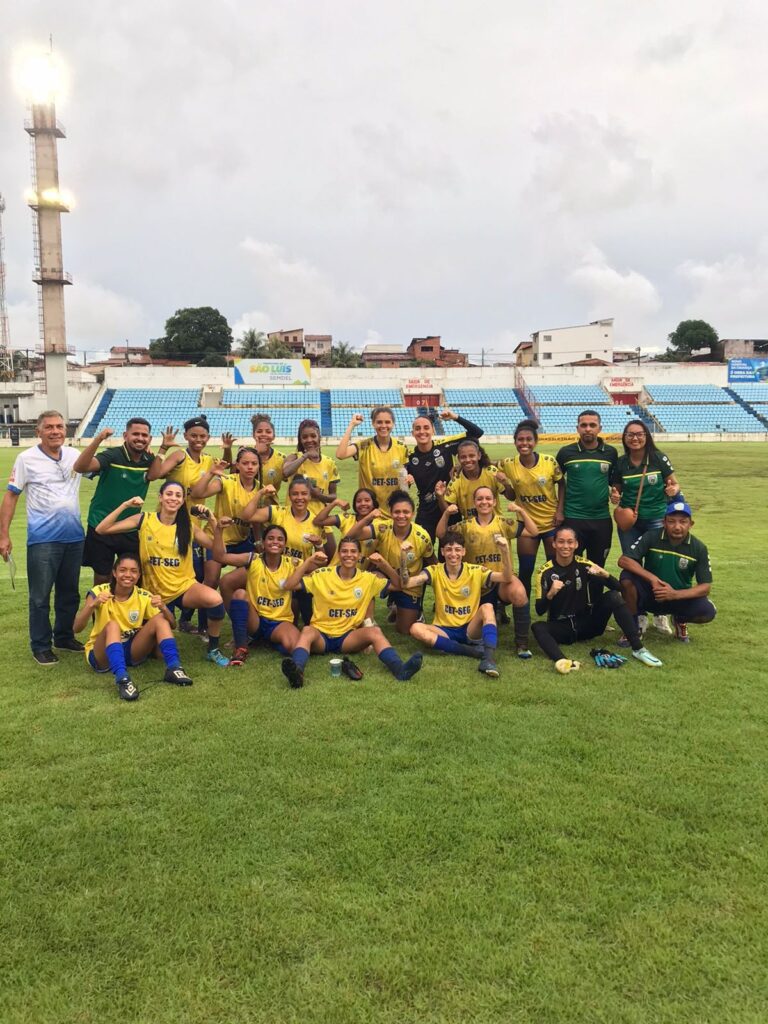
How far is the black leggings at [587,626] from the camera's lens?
554cm

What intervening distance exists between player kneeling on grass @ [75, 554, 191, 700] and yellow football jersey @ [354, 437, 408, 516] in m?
2.52

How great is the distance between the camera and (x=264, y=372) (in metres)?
53.4

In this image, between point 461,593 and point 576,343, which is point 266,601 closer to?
point 461,593

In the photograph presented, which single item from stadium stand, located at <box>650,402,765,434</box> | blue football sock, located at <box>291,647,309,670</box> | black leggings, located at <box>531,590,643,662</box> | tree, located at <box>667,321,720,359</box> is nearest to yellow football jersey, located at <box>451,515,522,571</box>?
black leggings, located at <box>531,590,643,662</box>

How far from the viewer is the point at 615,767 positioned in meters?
3.78

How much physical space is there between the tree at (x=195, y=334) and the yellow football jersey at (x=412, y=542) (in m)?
73.7

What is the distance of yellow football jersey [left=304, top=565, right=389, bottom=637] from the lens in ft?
18.5

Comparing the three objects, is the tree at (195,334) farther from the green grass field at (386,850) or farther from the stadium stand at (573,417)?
the green grass field at (386,850)

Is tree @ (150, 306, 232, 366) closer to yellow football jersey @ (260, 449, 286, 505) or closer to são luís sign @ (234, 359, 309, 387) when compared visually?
são luís sign @ (234, 359, 309, 387)

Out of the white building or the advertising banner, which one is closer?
the advertising banner

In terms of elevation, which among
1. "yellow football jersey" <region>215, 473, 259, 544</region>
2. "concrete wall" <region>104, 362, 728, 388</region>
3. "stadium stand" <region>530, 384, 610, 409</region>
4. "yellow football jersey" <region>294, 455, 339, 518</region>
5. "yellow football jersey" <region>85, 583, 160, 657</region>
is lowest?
"yellow football jersey" <region>85, 583, 160, 657</region>

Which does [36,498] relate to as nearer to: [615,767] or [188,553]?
[188,553]

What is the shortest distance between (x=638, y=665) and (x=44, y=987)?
4509mm

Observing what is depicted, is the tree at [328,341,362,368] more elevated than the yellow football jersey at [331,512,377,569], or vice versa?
the tree at [328,341,362,368]
